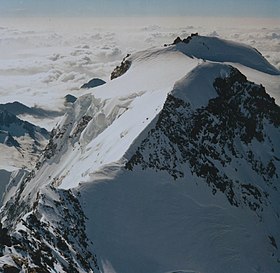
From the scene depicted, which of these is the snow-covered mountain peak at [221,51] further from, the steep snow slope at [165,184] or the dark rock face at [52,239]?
the dark rock face at [52,239]

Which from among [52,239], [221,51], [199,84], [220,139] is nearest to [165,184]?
[220,139]

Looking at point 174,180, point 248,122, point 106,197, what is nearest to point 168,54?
point 248,122

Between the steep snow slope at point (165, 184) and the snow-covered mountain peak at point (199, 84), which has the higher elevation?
the snow-covered mountain peak at point (199, 84)

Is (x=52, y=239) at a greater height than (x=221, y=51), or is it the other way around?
(x=52, y=239)

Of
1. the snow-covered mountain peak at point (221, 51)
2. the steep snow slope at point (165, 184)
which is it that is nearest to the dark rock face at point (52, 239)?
the steep snow slope at point (165, 184)

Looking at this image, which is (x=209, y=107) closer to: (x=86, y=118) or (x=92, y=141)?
(x=92, y=141)

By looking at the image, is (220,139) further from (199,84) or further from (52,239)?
(52,239)
